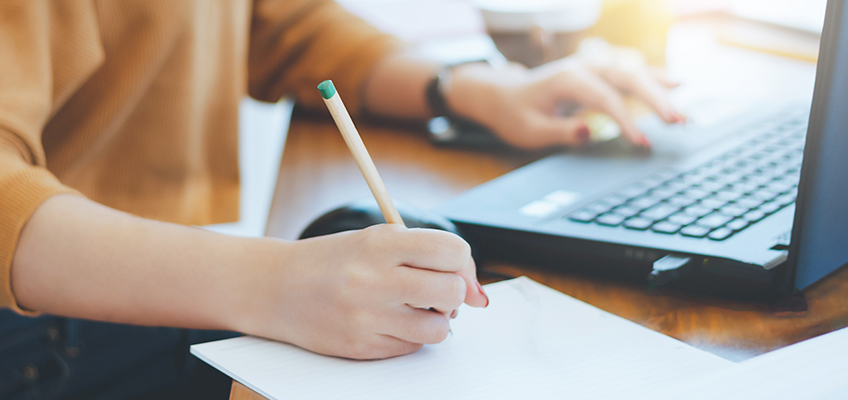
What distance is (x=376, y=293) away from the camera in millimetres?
320

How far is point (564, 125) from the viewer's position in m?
0.67

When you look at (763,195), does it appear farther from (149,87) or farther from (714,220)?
→ (149,87)

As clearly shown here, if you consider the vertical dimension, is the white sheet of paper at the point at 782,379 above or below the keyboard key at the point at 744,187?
above

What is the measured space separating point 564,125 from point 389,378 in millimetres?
433

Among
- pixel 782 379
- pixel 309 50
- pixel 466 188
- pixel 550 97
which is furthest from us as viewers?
pixel 309 50

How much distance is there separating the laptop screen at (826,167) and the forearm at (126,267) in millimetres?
287

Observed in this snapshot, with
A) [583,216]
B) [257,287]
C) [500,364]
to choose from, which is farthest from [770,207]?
[257,287]

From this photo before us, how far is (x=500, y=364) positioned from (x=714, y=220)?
0.18 m

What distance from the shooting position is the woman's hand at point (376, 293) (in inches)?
12.4

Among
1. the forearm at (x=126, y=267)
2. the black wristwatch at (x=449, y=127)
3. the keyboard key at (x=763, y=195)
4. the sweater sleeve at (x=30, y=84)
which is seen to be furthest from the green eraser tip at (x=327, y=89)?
the black wristwatch at (x=449, y=127)

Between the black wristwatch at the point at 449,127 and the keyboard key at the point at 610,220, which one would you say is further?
the black wristwatch at the point at 449,127

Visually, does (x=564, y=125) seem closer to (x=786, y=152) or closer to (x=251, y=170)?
(x=786, y=152)

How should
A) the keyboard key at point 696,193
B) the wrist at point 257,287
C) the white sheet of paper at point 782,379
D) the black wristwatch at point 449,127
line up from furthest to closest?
the black wristwatch at point 449,127, the keyboard key at point 696,193, the wrist at point 257,287, the white sheet of paper at point 782,379

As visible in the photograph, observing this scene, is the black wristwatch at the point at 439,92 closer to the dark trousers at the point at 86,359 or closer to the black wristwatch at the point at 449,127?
the black wristwatch at the point at 449,127
